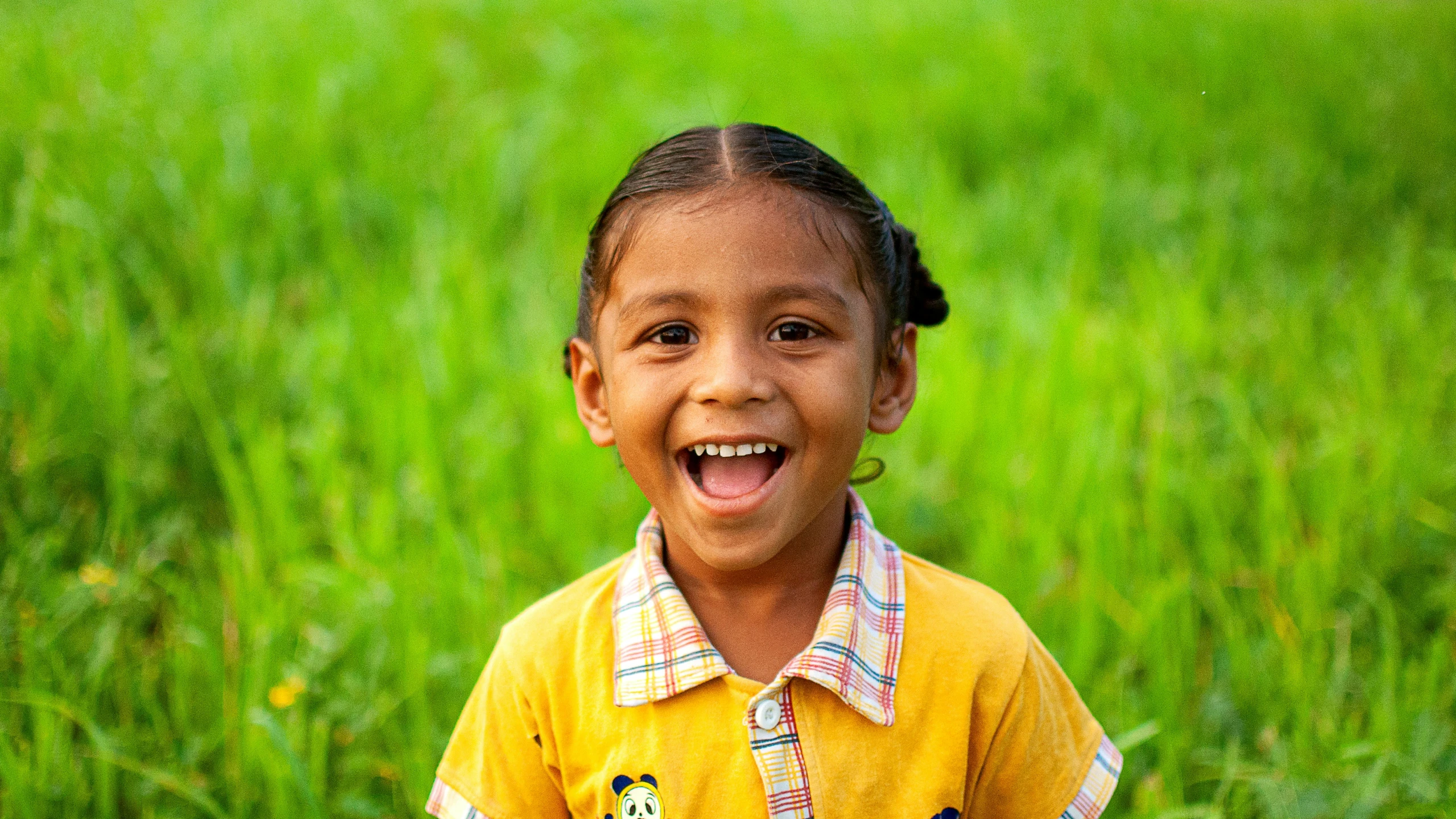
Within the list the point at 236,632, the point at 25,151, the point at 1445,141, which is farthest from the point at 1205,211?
the point at 25,151

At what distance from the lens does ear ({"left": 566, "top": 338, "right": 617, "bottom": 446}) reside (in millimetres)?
1653

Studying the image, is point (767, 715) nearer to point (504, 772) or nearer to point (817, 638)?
point (817, 638)

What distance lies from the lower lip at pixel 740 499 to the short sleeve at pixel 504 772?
1.34ft

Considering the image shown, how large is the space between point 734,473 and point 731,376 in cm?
15

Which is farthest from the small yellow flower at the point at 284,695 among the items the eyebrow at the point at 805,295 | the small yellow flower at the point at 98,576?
the eyebrow at the point at 805,295

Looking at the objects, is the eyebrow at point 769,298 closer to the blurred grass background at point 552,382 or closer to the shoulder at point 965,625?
the shoulder at point 965,625

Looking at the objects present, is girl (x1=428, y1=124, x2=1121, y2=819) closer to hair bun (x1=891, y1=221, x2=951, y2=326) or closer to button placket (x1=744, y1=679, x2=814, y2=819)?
button placket (x1=744, y1=679, x2=814, y2=819)

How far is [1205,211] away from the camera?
15.3 ft

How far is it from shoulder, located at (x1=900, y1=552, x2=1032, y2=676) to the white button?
22 centimetres

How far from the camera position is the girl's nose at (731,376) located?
1363 mm

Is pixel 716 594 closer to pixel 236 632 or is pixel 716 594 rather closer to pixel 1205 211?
pixel 236 632

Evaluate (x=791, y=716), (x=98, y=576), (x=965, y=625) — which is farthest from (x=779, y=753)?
(x=98, y=576)

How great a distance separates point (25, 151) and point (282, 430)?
1.54m

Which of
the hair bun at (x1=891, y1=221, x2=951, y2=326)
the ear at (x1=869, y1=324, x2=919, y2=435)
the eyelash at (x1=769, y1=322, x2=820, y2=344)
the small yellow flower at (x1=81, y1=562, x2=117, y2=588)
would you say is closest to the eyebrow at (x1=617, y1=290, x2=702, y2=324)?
the eyelash at (x1=769, y1=322, x2=820, y2=344)
